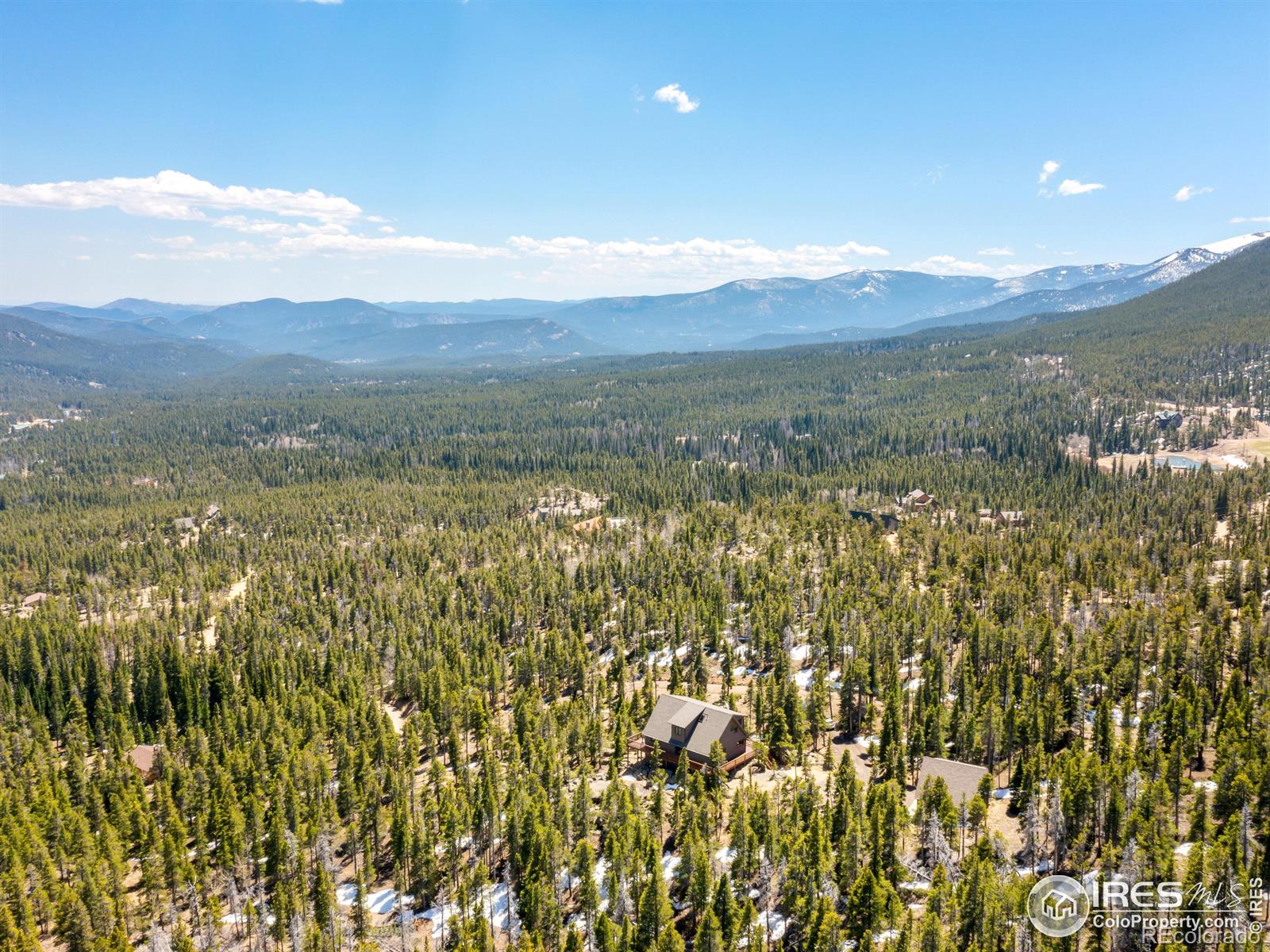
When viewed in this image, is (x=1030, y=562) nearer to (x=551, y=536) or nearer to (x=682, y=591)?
(x=682, y=591)

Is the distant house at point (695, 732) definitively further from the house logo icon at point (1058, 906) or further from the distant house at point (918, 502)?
the distant house at point (918, 502)

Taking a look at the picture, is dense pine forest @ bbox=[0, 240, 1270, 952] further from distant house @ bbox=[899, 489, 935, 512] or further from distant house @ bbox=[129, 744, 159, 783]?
distant house @ bbox=[899, 489, 935, 512]

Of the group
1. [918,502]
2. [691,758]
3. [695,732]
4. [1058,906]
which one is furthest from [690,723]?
[918,502]

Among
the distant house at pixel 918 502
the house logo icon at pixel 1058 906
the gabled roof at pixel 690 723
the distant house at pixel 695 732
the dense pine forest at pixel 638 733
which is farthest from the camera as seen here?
the distant house at pixel 918 502

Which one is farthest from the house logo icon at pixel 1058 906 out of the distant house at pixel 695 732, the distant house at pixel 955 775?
the distant house at pixel 695 732

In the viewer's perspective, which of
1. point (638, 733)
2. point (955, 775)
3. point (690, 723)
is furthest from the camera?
point (638, 733)

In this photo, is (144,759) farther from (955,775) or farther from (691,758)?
(955,775)

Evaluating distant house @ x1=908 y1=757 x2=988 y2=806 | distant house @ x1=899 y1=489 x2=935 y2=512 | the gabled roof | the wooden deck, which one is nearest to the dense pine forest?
distant house @ x1=908 y1=757 x2=988 y2=806
